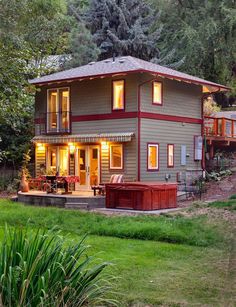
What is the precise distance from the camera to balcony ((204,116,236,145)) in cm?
2474

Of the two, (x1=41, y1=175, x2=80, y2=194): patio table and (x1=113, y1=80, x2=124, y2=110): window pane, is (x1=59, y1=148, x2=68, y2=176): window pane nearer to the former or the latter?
(x1=41, y1=175, x2=80, y2=194): patio table

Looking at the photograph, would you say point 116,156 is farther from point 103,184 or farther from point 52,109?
point 52,109

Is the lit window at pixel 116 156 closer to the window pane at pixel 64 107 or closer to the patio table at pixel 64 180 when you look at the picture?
the patio table at pixel 64 180

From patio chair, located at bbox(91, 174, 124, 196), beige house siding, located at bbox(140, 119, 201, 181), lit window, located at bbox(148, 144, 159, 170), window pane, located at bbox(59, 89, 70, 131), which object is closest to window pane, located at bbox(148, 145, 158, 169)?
lit window, located at bbox(148, 144, 159, 170)

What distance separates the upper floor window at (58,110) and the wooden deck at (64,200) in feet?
13.7

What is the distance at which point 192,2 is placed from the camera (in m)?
33.1

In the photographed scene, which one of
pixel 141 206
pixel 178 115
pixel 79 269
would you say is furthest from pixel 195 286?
pixel 178 115

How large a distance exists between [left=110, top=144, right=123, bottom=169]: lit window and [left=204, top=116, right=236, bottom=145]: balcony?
5763 mm

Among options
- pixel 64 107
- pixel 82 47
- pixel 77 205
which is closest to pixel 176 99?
pixel 64 107

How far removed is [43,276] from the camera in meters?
4.31

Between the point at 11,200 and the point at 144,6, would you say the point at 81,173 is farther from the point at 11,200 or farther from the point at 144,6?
the point at 144,6

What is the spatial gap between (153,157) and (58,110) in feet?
17.3

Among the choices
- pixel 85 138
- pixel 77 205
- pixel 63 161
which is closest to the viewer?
pixel 77 205

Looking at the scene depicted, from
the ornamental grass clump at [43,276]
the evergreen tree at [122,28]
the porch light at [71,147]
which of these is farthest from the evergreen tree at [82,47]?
the ornamental grass clump at [43,276]
